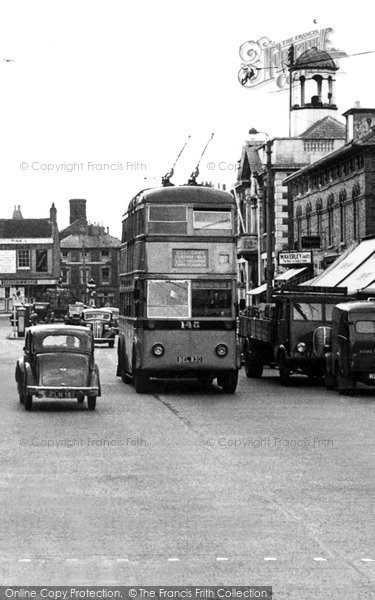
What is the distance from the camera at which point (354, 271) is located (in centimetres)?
4719

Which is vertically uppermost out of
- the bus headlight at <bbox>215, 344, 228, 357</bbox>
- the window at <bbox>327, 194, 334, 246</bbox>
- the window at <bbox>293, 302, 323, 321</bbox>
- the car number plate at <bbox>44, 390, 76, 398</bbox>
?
the window at <bbox>327, 194, 334, 246</bbox>

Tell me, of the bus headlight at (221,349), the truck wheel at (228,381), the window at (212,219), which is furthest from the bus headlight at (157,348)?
the window at (212,219)

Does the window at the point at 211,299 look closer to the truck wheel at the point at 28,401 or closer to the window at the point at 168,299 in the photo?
the window at the point at 168,299

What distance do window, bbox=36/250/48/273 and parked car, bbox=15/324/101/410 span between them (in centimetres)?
12676

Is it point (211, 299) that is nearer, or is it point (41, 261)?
point (211, 299)

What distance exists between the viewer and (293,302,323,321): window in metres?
33.3

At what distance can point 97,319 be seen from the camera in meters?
68.8

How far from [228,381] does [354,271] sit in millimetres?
18188

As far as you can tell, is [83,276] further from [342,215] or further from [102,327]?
[342,215]

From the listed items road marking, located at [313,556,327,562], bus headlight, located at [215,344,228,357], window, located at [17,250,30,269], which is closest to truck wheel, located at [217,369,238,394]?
bus headlight, located at [215,344,228,357]

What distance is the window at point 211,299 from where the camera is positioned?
29000 millimetres

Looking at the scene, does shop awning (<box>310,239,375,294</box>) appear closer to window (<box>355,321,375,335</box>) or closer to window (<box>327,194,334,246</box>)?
window (<box>327,194,334,246</box>)

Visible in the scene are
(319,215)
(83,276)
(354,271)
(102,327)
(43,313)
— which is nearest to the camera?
(354,271)

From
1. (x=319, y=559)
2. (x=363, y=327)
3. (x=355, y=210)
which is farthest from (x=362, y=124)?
(x=319, y=559)
